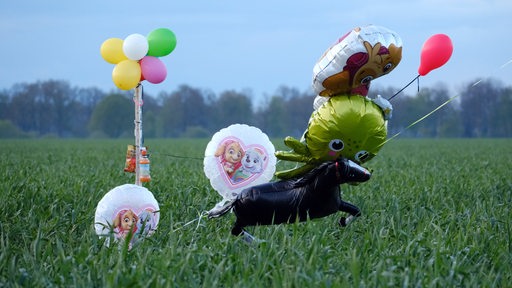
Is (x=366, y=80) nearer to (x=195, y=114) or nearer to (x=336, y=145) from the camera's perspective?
(x=336, y=145)

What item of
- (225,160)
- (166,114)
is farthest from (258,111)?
(225,160)

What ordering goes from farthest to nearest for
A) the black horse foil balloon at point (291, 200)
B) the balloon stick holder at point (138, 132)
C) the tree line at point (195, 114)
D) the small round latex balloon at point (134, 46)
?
the tree line at point (195, 114)
the balloon stick holder at point (138, 132)
the small round latex balloon at point (134, 46)
the black horse foil balloon at point (291, 200)

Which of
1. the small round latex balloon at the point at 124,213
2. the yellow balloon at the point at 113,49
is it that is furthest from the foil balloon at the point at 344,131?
the yellow balloon at the point at 113,49

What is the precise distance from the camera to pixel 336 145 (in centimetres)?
461

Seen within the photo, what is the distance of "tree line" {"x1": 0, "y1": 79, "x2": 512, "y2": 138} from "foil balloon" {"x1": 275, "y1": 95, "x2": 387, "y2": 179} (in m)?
75.1

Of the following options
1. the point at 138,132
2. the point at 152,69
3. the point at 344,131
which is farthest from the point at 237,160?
the point at 344,131

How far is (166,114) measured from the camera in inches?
3499

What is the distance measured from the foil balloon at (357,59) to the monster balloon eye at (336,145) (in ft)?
1.07

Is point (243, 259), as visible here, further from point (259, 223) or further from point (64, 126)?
point (64, 126)

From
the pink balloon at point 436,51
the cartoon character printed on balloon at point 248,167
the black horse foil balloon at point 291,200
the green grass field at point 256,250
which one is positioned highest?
the pink balloon at point 436,51

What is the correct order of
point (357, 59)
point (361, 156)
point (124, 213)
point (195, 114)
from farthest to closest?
point (195, 114), point (124, 213), point (361, 156), point (357, 59)

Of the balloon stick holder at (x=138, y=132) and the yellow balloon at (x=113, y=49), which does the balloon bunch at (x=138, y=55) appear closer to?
the yellow balloon at (x=113, y=49)

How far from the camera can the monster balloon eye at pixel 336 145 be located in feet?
15.0

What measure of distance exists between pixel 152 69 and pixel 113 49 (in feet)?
1.17
